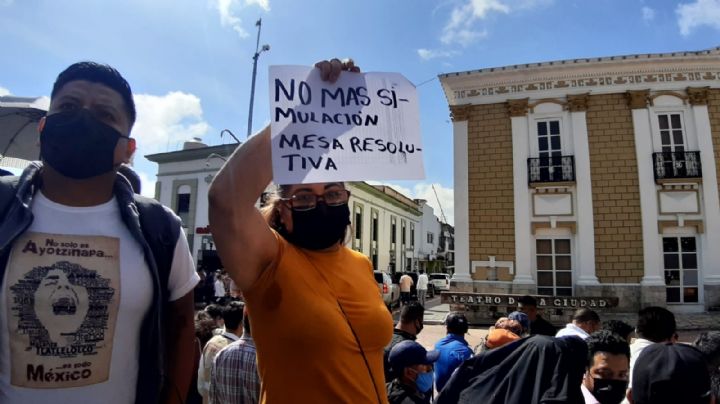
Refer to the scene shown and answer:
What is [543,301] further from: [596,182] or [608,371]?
[608,371]

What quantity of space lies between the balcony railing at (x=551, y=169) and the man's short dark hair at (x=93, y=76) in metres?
14.7

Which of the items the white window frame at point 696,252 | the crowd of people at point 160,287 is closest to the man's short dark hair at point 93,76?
the crowd of people at point 160,287

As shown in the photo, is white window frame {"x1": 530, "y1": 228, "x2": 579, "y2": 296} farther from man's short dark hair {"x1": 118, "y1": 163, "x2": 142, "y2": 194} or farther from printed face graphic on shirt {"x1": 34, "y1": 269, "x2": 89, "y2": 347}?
printed face graphic on shirt {"x1": 34, "y1": 269, "x2": 89, "y2": 347}

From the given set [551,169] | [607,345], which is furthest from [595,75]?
[607,345]

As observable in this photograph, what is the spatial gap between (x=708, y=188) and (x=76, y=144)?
1760 centimetres

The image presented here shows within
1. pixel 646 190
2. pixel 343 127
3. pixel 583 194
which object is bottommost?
pixel 343 127

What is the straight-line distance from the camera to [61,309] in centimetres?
147

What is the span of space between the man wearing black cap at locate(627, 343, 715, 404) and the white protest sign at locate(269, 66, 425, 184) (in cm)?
168

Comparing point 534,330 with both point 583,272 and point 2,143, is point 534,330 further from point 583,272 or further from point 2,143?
point 583,272

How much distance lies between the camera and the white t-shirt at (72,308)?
4.61ft

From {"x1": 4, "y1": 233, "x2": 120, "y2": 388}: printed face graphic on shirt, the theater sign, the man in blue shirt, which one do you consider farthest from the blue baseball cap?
the theater sign

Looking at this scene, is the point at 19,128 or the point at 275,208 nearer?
the point at 275,208

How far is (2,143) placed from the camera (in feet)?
14.5

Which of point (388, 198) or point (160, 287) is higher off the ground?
point (388, 198)
